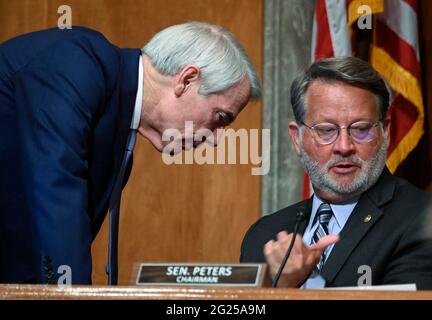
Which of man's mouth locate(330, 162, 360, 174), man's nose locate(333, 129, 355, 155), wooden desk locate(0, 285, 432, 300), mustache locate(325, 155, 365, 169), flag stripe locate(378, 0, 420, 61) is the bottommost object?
wooden desk locate(0, 285, 432, 300)

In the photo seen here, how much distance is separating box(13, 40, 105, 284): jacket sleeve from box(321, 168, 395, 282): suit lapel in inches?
30.0

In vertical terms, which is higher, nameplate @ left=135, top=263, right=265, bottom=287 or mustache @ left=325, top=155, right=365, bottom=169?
mustache @ left=325, top=155, right=365, bottom=169

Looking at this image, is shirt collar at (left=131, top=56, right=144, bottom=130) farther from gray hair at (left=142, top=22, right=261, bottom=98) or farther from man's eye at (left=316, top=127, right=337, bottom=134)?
man's eye at (left=316, top=127, right=337, bottom=134)

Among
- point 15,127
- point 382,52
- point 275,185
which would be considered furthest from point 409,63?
point 15,127

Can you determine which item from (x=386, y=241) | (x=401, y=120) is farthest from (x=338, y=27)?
(x=386, y=241)

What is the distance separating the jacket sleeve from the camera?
235 centimetres

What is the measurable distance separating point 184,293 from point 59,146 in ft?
2.04

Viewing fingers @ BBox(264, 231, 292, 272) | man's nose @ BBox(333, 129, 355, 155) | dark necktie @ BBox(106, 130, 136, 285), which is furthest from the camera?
man's nose @ BBox(333, 129, 355, 155)

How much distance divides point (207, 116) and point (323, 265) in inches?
21.3

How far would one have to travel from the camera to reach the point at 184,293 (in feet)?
6.42

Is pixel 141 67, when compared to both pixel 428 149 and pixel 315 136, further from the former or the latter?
pixel 428 149

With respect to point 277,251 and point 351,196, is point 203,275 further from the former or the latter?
point 351,196

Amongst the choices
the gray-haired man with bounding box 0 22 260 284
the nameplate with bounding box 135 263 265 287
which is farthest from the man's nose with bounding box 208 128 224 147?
the nameplate with bounding box 135 263 265 287

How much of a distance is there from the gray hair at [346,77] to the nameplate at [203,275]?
1194 mm
